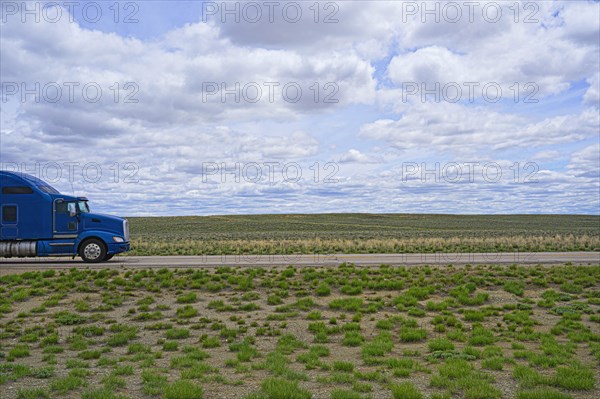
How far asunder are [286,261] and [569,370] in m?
14.8

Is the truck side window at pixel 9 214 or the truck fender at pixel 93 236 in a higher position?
the truck side window at pixel 9 214

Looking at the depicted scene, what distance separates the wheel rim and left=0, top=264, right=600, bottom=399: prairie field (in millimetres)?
4551

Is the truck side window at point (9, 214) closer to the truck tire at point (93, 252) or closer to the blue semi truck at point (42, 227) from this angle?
the blue semi truck at point (42, 227)

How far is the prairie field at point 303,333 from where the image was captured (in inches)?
365

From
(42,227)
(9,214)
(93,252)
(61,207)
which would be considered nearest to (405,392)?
(93,252)

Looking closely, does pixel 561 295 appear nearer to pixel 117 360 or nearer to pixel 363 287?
pixel 363 287

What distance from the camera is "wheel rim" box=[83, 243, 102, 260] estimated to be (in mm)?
24344

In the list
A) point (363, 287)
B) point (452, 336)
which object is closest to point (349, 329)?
point (452, 336)

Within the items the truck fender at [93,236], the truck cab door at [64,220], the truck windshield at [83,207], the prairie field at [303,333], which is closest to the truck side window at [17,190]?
the truck cab door at [64,220]

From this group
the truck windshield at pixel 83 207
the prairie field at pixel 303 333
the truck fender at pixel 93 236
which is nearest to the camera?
the prairie field at pixel 303 333

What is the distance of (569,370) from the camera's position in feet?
32.1

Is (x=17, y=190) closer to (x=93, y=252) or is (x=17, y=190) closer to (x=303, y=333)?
(x=93, y=252)

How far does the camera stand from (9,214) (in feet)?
79.4

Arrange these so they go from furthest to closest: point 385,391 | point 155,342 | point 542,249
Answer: point 542,249 → point 155,342 → point 385,391
